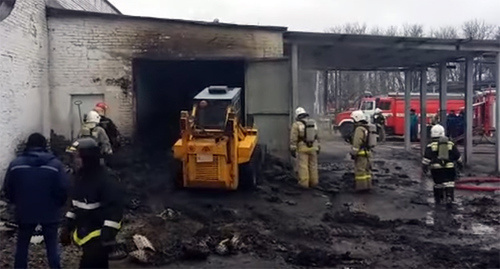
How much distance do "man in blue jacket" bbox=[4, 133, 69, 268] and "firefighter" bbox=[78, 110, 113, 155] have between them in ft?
18.7

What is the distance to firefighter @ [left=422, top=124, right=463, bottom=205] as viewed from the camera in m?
12.8

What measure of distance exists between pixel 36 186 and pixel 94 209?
94cm

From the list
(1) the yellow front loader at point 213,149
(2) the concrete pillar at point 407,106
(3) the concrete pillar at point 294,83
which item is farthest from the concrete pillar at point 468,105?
(1) the yellow front loader at point 213,149

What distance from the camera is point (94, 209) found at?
608cm

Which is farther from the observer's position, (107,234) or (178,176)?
(178,176)

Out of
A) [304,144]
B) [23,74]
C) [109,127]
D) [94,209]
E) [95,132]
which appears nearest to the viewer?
[94,209]

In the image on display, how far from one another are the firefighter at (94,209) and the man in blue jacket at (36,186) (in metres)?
0.62

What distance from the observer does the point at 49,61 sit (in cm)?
1667

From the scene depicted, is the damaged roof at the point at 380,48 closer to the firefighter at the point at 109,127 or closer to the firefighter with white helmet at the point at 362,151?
the firefighter with white helmet at the point at 362,151

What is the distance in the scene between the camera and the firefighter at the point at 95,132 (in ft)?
41.1

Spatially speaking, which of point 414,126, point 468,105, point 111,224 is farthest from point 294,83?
point 414,126

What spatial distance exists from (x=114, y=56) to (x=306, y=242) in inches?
371

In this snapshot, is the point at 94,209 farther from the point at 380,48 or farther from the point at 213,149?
the point at 380,48

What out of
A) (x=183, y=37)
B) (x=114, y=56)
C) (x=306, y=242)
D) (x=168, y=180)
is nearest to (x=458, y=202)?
(x=306, y=242)
